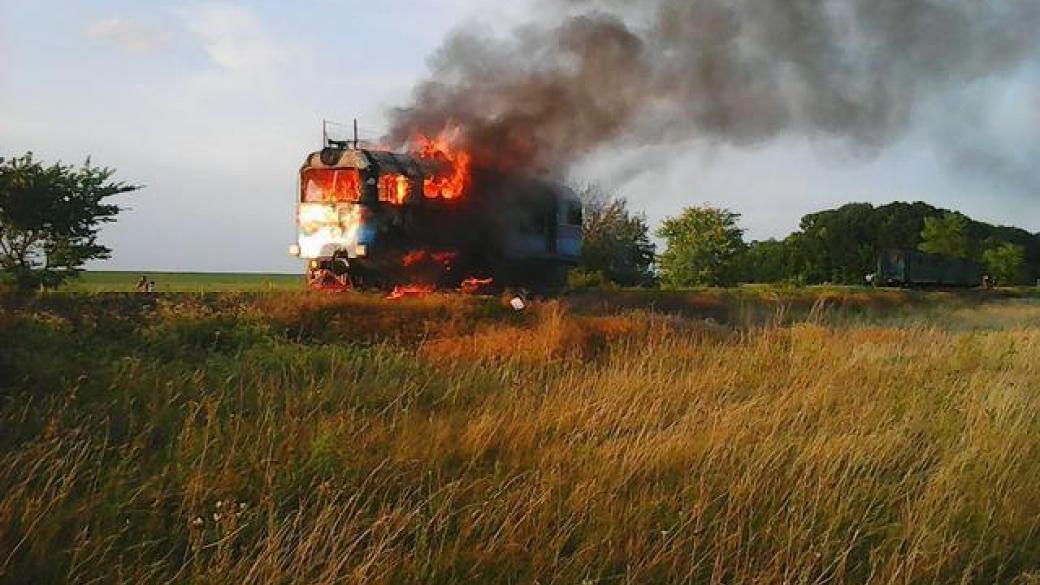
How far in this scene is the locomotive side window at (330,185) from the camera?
2266 cm

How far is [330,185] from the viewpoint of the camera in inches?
908

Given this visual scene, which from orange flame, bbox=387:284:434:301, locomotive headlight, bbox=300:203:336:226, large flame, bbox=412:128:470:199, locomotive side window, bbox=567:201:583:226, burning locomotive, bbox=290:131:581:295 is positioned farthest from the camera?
locomotive side window, bbox=567:201:583:226

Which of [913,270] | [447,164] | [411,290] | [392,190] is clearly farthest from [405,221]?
[913,270]

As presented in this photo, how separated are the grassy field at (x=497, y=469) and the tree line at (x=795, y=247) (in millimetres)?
29113

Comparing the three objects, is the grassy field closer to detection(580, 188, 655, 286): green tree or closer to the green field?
the green field

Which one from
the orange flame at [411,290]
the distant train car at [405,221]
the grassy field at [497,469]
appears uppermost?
the distant train car at [405,221]

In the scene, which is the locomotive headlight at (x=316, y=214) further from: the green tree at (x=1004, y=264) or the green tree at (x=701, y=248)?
the green tree at (x=1004, y=264)

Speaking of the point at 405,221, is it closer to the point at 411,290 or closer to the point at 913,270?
the point at 411,290

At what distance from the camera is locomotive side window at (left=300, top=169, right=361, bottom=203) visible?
22.7 m

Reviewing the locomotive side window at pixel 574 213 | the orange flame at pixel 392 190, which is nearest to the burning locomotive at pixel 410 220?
the orange flame at pixel 392 190

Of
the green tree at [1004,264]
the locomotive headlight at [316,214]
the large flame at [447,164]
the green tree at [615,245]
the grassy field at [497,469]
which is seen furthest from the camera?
the green tree at [1004,264]

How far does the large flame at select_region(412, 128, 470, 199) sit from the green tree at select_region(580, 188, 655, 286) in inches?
947

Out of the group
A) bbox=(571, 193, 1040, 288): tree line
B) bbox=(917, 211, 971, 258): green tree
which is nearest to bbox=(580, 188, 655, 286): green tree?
bbox=(571, 193, 1040, 288): tree line

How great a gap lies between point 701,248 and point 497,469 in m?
62.0
